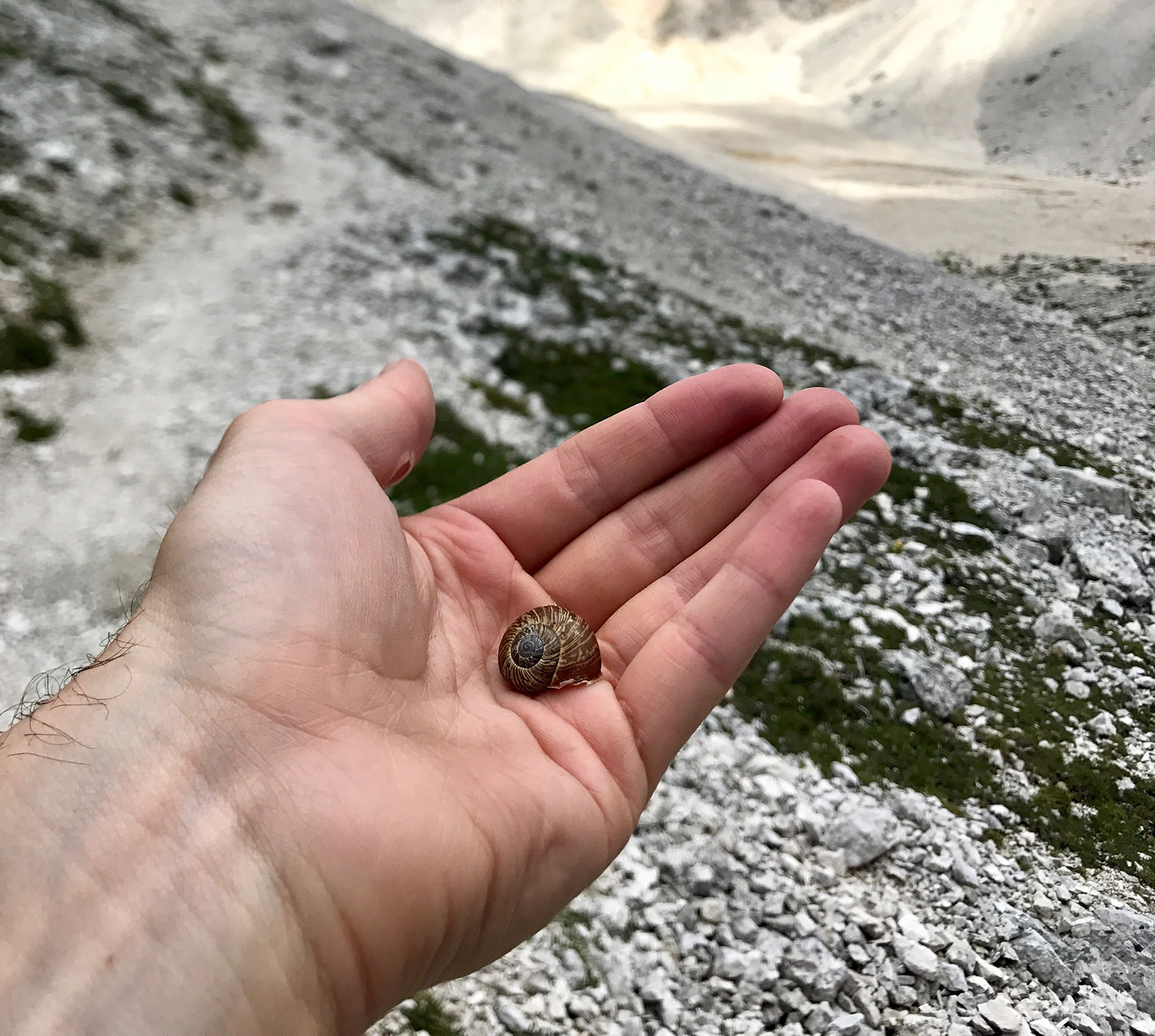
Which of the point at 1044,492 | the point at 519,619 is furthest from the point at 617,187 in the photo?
the point at 519,619

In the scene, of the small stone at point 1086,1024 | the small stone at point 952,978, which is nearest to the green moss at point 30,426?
the small stone at point 952,978

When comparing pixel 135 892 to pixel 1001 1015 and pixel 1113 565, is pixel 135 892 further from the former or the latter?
pixel 1113 565

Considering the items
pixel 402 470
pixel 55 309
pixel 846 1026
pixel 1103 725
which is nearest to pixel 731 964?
pixel 846 1026

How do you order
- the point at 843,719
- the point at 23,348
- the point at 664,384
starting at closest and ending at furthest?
1. the point at 843,719
2. the point at 23,348
3. the point at 664,384

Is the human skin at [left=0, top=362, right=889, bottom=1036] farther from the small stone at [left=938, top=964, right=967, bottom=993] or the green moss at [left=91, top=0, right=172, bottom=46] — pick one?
the green moss at [left=91, top=0, right=172, bottom=46]

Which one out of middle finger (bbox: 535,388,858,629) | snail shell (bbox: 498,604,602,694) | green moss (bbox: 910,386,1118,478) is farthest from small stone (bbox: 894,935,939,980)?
green moss (bbox: 910,386,1118,478)

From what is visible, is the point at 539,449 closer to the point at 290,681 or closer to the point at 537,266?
the point at 537,266
